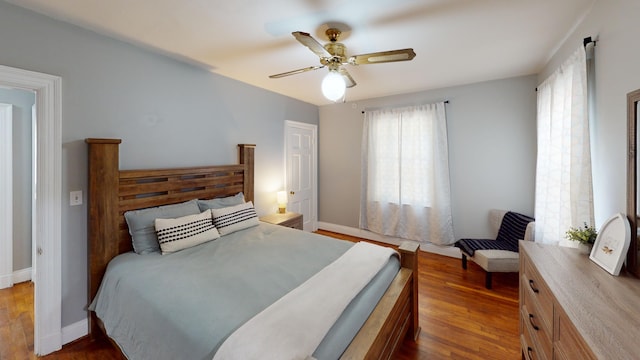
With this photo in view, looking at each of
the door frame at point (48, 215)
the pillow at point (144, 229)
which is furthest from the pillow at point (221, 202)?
the door frame at point (48, 215)

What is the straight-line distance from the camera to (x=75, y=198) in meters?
2.05

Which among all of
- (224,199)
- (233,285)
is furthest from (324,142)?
(233,285)

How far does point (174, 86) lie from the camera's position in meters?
2.70

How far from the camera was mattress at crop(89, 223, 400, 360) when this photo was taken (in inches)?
49.9

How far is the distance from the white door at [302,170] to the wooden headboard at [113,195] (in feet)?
6.13

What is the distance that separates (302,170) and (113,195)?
2933mm

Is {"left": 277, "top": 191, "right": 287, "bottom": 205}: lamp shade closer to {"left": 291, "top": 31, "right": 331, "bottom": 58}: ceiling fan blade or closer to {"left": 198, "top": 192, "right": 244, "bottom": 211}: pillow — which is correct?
{"left": 198, "top": 192, "right": 244, "bottom": 211}: pillow

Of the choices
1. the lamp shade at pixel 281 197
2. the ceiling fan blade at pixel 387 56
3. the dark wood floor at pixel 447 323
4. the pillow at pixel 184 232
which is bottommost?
the dark wood floor at pixel 447 323

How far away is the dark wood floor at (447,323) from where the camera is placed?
195 centimetres

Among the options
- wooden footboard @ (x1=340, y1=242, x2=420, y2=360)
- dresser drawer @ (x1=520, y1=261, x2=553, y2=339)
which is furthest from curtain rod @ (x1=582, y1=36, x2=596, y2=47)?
wooden footboard @ (x1=340, y1=242, x2=420, y2=360)

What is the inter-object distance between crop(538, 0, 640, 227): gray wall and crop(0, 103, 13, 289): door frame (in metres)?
5.34

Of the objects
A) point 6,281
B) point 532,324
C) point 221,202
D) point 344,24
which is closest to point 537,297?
point 532,324

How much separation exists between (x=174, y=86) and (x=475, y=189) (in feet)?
13.3

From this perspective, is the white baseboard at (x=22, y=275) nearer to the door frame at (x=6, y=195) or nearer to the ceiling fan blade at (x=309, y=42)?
the door frame at (x=6, y=195)
